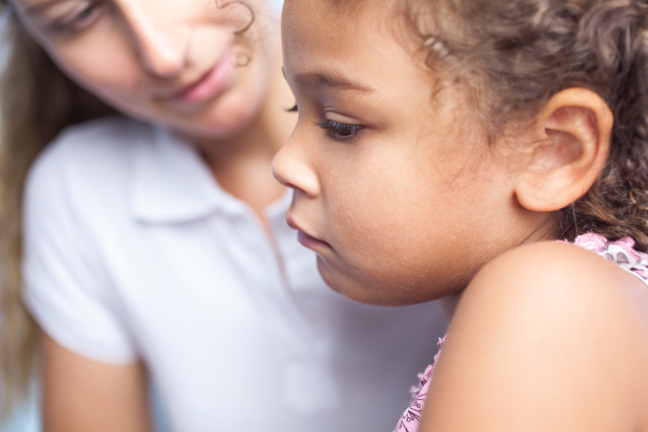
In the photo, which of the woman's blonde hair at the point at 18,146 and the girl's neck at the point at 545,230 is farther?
the woman's blonde hair at the point at 18,146

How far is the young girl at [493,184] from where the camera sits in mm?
526

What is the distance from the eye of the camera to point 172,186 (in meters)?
1.12

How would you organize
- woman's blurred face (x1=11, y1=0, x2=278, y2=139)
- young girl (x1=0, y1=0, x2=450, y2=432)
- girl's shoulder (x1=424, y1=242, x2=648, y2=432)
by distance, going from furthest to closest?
1. young girl (x1=0, y1=0, x2=450, y2=432)
2. woman's blurred face (x1=11, y1=0, x2=278, y2=139)
3. girl's shoulder (x1=424, y1=242, x2=648, y2=432)

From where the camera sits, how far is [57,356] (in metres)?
1.13

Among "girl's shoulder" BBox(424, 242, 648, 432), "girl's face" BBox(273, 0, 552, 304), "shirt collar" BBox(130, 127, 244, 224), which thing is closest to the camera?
"girl's shoulder" BBox(424, 242, 648, 432)

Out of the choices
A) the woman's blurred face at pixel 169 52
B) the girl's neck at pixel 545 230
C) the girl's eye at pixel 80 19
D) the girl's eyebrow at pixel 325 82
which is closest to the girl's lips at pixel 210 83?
the woman's blurred face at pixel 169 52

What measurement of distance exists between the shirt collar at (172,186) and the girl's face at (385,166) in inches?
14.8

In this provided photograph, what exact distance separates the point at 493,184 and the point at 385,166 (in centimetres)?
12

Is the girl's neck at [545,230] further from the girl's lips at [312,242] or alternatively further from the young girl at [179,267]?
the young girl at [179,267]

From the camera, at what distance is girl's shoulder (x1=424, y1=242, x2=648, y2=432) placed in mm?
511

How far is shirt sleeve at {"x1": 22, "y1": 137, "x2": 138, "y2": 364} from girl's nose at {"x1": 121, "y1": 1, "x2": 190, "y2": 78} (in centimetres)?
40

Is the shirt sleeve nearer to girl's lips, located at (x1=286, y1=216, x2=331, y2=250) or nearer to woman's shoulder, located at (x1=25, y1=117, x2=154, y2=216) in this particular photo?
woman's shoulder, located at (x1=25, y1=117, x2=154, y2=216)

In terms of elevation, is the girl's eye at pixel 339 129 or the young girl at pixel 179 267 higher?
the girl's eye at pixel 339 129

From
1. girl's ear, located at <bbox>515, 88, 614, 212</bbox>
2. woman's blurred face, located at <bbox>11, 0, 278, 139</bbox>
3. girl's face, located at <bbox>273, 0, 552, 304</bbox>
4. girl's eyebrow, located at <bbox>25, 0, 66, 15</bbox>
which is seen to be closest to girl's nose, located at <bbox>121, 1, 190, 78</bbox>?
woman's blurred face, located at <bbox>11, 0, 278, 139</bbox>
